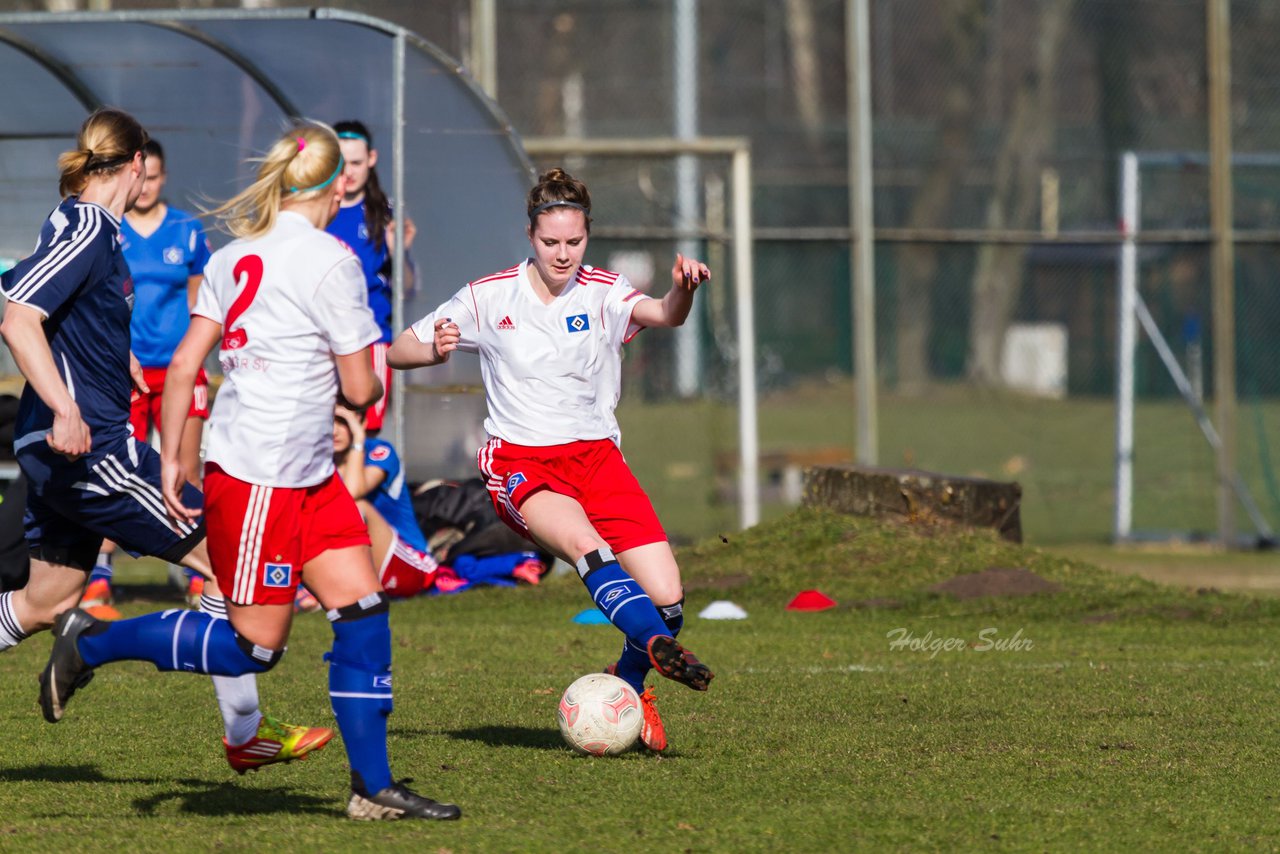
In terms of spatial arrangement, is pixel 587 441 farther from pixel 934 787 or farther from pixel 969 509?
pixel 969 509

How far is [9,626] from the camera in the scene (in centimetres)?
580

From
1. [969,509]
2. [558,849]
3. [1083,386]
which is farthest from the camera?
[1083,386]

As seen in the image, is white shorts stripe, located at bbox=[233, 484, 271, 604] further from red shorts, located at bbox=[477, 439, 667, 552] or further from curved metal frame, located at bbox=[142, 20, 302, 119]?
curved metal frame, located at bbox=[142, 20, 302, 119]

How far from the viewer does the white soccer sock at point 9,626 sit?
19.0 ft

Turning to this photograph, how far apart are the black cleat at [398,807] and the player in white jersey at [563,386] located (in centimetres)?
140

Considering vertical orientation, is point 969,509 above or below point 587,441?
below

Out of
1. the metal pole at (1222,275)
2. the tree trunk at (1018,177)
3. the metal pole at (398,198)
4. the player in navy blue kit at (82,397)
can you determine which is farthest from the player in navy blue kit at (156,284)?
the metal pole at (1222,275)

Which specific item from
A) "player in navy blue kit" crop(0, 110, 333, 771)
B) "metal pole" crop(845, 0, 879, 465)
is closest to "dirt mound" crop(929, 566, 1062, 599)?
"metal pole" crop(845, 0, 879, 465)

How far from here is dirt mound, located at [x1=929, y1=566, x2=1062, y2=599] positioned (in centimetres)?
992

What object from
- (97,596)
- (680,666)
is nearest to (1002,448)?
(97,596)

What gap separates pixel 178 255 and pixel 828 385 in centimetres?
762

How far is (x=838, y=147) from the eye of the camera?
50.1 feet

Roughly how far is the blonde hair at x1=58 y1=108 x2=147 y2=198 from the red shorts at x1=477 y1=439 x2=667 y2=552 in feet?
5.66

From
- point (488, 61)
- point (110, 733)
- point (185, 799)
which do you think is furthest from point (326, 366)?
point (488, 61)
